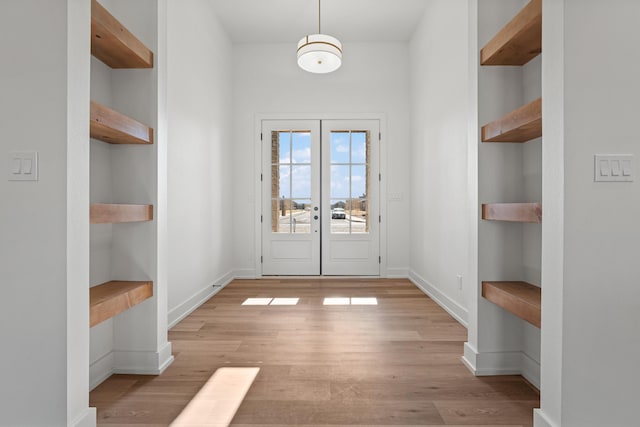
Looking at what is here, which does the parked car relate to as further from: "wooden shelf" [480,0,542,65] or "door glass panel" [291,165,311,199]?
"wooden shelf" [480,0,542,65]

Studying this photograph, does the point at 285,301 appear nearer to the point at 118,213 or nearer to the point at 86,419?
the point at 118,213

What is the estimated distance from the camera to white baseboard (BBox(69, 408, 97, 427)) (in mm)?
1494

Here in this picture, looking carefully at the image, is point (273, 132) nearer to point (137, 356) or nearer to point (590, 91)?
point (137, 356)

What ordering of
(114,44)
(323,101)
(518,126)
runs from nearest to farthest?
(518,126), (114,44), (323,101)

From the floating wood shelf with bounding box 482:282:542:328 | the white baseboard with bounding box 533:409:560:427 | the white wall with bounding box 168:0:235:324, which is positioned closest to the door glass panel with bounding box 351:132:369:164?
the white wall with bounding box 168:0:235:324

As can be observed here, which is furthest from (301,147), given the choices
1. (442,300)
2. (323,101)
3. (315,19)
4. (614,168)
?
(614,168)

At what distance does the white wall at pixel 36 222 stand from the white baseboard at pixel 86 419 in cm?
4

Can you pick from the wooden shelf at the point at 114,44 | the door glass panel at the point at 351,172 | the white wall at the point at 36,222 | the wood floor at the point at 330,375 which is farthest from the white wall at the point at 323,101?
the white wall at the point at 36,222

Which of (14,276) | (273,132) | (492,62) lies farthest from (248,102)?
(14,276)

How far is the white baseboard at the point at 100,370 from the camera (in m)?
2.05

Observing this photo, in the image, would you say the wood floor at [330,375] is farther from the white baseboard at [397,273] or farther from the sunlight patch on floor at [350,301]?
the white baseboard at [397,273]

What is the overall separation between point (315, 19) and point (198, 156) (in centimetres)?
232

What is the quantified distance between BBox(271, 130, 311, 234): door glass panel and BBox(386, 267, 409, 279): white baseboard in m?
1.32

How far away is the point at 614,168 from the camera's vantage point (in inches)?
56.1
